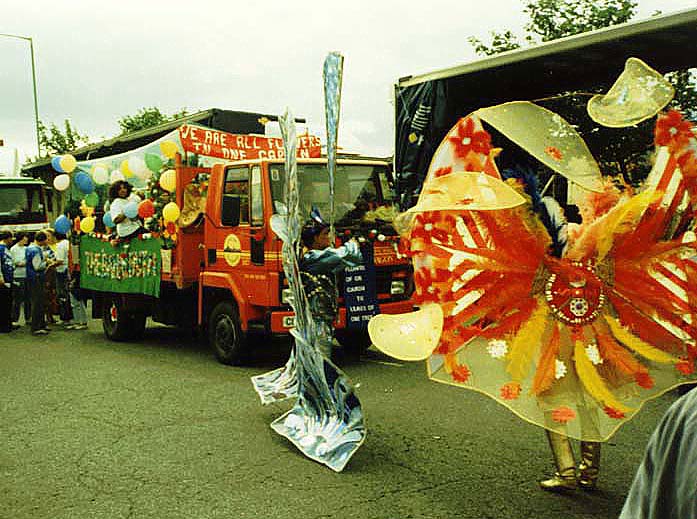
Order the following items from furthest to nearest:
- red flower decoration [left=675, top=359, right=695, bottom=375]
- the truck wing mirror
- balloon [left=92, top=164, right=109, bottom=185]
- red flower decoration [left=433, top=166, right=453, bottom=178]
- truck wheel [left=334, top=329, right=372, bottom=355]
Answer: balloon [left=92, top=164, right=109, bottom=185] < truck wheel [left=334, top=329, right=372, bottom=355] < the truck wing mirror < red flower decoration [left=433, top=166, right=453, bottom=178] < red flower decoration [left=675, top=359, right=695, bottom=375]

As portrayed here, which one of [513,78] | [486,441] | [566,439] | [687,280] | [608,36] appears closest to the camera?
[687,280]

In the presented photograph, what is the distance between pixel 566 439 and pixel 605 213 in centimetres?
137

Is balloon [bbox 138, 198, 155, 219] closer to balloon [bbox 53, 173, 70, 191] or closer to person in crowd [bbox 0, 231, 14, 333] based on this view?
balloon [bbox 53, 173, 70, 191]

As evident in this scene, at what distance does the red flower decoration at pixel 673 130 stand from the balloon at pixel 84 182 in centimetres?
897

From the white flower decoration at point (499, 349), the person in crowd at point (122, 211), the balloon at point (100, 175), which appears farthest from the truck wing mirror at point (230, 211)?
the white flower decoration at point (499, 349)

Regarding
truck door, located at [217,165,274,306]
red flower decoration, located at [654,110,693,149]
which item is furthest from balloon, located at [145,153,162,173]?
red flower decoration, located at [654,110,693,149]

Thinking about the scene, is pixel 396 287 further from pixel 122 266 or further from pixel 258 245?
pixel 122 266

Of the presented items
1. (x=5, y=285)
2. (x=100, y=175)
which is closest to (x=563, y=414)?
(x=100, y=175)

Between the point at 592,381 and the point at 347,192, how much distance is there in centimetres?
522

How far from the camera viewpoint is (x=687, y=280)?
13.0 ft

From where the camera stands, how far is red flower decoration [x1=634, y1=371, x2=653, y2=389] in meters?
3.98

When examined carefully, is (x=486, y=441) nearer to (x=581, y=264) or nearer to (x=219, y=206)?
(x=581, y=264)

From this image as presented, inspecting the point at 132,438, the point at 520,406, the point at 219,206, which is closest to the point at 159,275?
the point at 219,206

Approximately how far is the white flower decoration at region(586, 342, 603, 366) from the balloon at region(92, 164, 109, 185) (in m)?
8.66
